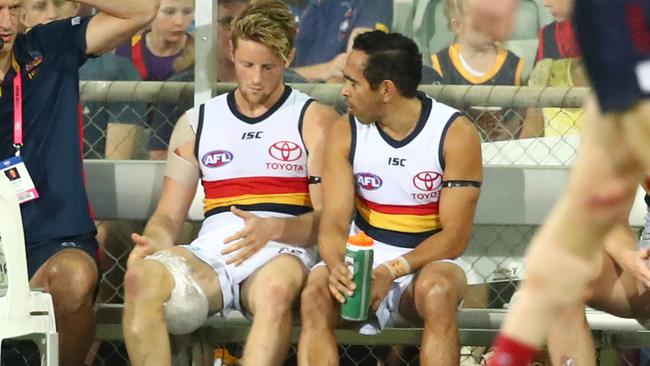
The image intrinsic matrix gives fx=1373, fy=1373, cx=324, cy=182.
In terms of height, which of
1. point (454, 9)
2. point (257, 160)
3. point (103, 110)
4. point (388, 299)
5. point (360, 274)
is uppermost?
point (454, 9)

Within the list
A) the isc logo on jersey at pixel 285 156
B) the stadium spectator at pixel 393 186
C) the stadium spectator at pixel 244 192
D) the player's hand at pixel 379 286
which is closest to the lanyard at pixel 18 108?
the stadium spectator at pixel 244 192

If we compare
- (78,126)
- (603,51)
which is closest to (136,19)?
(78,126)

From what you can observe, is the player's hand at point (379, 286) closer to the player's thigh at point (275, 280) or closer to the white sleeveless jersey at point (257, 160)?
the player's thigh at point (275, 280)

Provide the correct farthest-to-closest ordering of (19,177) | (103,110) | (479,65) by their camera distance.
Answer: (479,65)
(103,110)
(19,177)

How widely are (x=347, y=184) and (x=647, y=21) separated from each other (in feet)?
7.90

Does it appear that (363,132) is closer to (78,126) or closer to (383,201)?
(383,201)

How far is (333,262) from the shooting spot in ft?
17.6

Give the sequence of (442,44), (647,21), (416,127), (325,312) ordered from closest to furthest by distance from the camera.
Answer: (647,21) < (325,312) < (416,127) < (442,44)

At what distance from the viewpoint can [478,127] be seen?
6.54 meters

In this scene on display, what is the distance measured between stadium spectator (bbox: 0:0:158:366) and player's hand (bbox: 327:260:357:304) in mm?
966

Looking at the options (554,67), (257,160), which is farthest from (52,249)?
(554,67)

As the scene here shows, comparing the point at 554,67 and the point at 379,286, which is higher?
the point at 554,67

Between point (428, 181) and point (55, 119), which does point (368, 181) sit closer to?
point (428, 181)

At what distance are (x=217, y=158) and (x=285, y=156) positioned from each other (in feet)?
0.95
